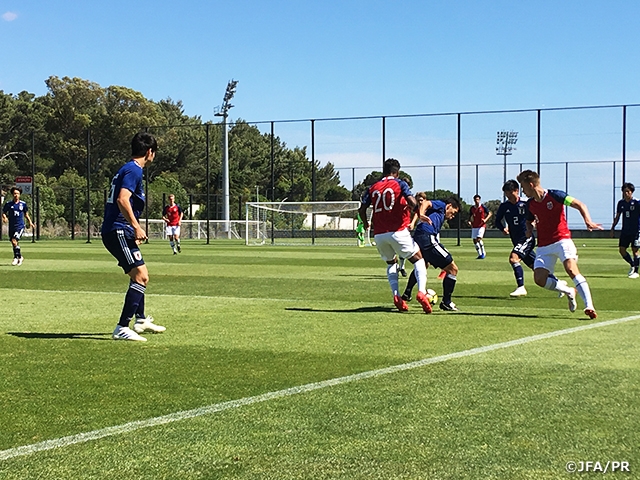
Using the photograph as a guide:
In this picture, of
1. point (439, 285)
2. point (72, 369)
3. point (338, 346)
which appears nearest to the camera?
point (72, 369)

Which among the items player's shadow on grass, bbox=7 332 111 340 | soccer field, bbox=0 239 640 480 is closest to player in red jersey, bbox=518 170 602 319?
soccer field, bbox=0 239 640 480

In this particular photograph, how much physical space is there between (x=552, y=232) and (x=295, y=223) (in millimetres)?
43420

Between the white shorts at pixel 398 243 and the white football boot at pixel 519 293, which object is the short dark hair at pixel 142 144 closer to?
the white shorts at pixel 398 243

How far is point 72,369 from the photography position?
7648mm

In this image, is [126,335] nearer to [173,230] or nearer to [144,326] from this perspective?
[144,326]

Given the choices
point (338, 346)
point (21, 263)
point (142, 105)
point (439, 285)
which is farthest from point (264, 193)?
point (338, 346)

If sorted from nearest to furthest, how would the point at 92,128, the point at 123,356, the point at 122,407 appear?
the point at 122,407 → the point at 123,356 → the point at 92,128

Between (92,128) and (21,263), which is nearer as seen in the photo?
(21,263)

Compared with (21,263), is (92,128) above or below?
above

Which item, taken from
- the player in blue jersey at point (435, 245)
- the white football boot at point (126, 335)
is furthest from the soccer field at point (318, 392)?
the player in blue jersey at point (435, 245)

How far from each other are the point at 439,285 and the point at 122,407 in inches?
495

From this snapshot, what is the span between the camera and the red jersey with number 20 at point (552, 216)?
11789 mm

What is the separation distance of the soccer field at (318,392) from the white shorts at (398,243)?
0.87 metres

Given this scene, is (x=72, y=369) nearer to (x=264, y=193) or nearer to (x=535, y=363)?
(x=535, y=363)
